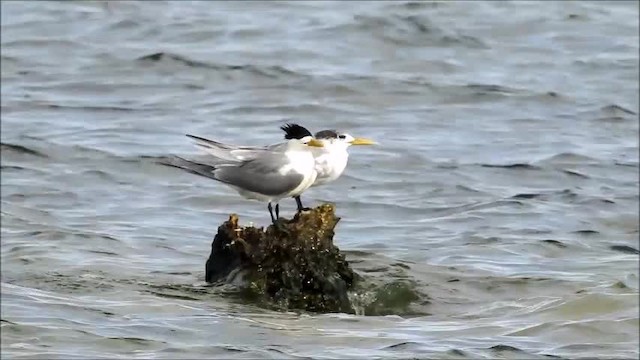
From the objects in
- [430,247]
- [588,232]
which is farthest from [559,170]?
[430,247]

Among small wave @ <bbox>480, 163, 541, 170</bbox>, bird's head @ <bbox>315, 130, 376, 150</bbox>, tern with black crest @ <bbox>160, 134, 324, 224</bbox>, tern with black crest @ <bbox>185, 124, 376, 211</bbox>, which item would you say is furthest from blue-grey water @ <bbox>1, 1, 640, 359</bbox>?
bird's head @ <bbox>315, 130, 376, 150</bbox>

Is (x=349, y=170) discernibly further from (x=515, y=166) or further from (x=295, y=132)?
(x=295, y=132)

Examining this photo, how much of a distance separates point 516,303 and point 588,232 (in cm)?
253

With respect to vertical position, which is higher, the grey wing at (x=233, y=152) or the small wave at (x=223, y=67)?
the grey wing at (x=233, y=152)

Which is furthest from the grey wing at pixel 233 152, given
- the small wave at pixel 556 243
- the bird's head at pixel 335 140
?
the small wave at pixel 556 243

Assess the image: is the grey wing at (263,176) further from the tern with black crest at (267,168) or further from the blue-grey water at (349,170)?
the blue-grey water at (349,170)

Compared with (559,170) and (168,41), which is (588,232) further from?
(168,41)

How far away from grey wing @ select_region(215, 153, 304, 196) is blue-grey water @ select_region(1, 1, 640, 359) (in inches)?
25.7

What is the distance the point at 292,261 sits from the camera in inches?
351

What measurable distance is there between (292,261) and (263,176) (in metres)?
0.52

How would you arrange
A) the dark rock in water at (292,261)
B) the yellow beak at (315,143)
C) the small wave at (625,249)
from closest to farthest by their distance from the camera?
the dark rock in water at (292,261) → the yellow beak at (315,143) → the small wave at (625,249)

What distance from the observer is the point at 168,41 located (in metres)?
19.6

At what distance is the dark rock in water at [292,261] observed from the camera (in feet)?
29.0

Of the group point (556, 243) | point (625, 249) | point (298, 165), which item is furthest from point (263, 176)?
point (625, 249)
